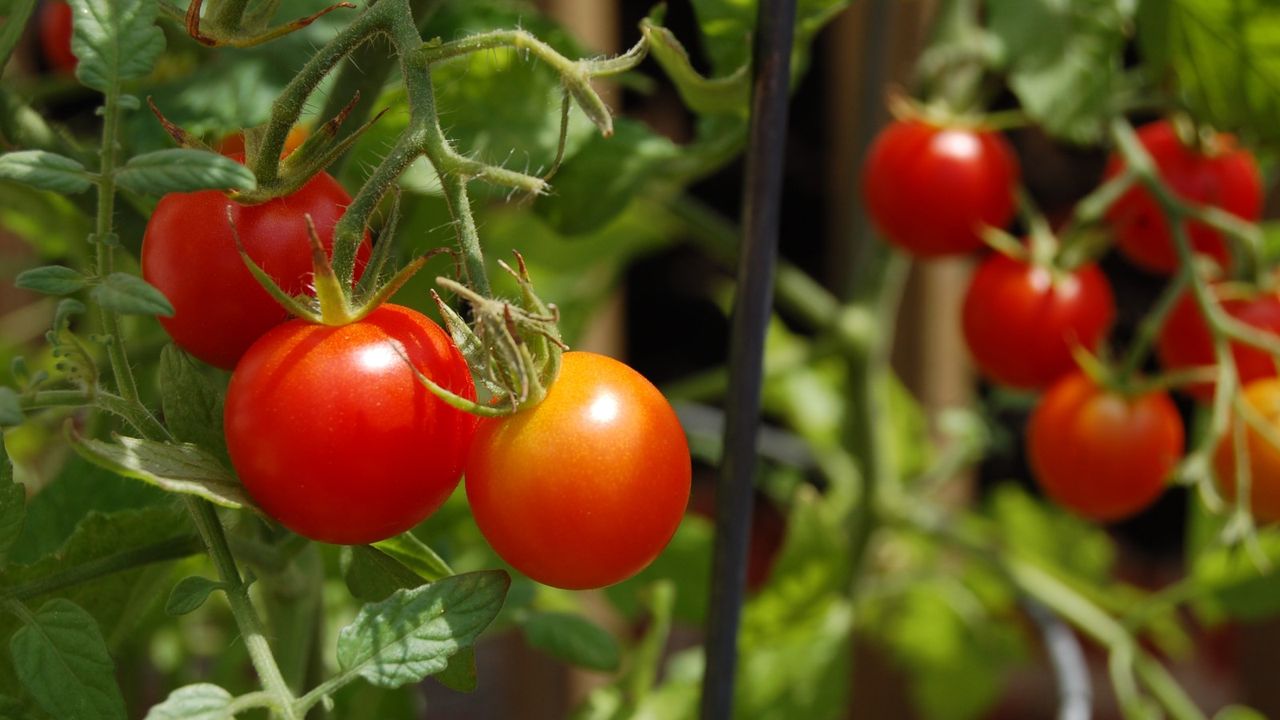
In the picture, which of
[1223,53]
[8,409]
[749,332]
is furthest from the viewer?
[1223,53]

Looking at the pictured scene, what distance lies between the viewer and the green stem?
0.36 m

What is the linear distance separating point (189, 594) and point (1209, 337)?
581 millimetres

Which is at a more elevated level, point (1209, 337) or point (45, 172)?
point (45, 172)

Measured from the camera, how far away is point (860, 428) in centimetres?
91

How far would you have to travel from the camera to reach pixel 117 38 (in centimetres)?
33

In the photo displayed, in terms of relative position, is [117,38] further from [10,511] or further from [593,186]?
[593,186]

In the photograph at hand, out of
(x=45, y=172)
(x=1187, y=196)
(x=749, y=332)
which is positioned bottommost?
(x=1187, y=196)

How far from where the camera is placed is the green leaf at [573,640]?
49 centimetres

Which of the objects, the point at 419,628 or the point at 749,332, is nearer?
the point at 419,628

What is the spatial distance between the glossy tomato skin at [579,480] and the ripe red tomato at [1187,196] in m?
0.47

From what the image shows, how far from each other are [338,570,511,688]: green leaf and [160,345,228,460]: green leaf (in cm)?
7

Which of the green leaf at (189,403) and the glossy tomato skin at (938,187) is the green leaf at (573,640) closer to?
the green leaf at (189,403)

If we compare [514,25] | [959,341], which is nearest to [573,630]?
[514,25]

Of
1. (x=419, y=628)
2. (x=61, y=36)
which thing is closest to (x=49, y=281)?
(x=419, y=628)
